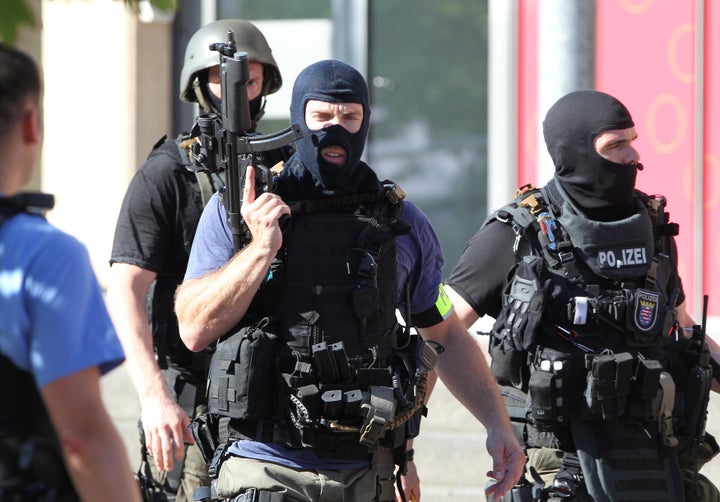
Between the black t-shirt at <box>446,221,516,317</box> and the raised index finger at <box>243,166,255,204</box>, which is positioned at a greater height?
the raised index finger at <box>243,166,255,204</box>

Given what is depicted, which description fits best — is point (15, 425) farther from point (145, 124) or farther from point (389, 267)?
point (145, 124)

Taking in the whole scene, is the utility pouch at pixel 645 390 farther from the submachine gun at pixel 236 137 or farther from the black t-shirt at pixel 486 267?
the submachine gun at pixel 236 137

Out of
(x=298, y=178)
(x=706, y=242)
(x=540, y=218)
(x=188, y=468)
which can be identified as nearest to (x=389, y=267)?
(x=298, y=178)

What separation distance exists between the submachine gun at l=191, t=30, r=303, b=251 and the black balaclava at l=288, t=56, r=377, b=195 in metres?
0.08

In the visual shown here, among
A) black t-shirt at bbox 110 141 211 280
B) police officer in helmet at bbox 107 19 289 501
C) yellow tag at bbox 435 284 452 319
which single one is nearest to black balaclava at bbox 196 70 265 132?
police officer in helmet at bbox 107 19 289 501

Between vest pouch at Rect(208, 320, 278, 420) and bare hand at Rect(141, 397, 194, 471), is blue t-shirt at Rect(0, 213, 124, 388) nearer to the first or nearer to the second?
vest pouch at Rect(208, 320, 278, 420)

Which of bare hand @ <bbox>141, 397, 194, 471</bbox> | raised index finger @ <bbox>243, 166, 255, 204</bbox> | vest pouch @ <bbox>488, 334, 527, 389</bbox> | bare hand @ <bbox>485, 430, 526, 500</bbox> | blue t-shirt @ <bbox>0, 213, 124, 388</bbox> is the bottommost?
bare hand @ <bbox>485, 430, 526, 500</bbox>

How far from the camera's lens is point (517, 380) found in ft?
14.1

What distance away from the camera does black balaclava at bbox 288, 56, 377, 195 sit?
377cm

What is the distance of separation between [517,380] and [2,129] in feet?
7.43

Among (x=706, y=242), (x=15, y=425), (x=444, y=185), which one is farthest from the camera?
(x=444, y=185)

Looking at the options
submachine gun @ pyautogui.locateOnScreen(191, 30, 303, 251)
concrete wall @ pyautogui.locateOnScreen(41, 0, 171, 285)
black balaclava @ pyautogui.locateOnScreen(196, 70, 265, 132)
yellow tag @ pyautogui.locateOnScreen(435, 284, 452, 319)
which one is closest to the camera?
submachine gun @ pyautogui.locateOnScreen(191, 30, 303, 251)

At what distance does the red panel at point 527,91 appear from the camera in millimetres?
7477

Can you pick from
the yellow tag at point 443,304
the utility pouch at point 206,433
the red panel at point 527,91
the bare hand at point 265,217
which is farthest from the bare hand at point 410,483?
the red panel at point 527,91
